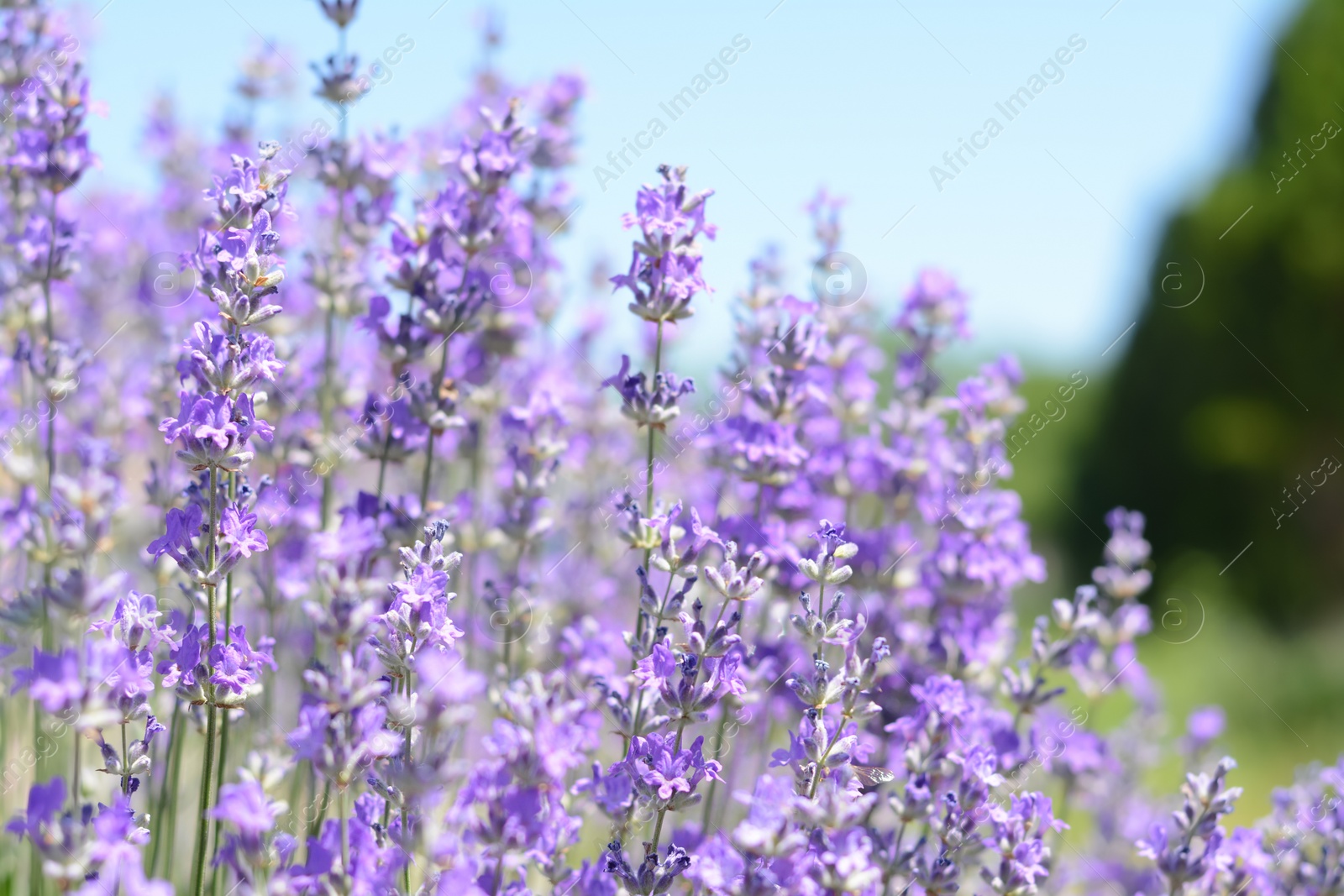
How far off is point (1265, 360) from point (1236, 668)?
3254mm

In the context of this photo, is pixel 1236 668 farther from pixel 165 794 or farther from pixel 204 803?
pixel 204 803

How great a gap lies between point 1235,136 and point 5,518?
12776 mm

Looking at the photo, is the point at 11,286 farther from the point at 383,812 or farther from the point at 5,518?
the point at 383,812

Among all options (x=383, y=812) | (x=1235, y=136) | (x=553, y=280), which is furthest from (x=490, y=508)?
(x=1235, y=136)

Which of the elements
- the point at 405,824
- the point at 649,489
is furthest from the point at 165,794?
the point at 649,489

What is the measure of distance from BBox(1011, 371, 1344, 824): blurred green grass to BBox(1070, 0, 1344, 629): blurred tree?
1.20 ft

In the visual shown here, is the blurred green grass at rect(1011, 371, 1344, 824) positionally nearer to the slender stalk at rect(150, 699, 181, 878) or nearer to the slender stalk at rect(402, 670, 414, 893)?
the slender stalk at rect(150, 699, 181, 878)

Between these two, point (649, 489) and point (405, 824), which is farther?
point (649, 489)

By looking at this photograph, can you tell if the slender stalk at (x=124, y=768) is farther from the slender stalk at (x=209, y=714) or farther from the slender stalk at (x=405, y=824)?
the slender stalk at (x=405, y=824)

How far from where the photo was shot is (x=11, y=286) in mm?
2979

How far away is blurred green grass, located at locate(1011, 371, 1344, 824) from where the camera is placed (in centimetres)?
870

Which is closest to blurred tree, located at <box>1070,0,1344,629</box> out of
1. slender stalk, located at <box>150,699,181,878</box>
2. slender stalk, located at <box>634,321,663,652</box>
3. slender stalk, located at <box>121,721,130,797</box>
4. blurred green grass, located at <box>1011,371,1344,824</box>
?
blurred green grass, located at <box>1011,371,1344,824</box>

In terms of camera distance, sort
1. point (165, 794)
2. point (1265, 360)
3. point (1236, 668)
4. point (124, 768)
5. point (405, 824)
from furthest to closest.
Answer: point (1265, 360) → point (1236, 668) → point (165, 794) → point (124, 768) → point (405, 824)

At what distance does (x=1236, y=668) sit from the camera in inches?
406
